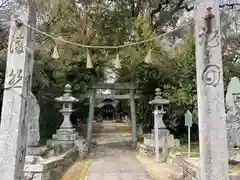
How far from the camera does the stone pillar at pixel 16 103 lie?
3.46m

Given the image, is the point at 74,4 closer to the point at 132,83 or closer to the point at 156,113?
the point at 132,83

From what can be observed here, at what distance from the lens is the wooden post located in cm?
329

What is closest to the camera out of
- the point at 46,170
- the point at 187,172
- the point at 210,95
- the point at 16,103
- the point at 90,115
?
the point at 210,95

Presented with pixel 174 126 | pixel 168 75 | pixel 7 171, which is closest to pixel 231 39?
pixel 168 75

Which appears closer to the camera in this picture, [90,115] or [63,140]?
[63,140]

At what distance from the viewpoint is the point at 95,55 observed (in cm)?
1120

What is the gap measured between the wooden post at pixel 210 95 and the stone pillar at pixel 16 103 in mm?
2247

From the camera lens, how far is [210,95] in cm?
337

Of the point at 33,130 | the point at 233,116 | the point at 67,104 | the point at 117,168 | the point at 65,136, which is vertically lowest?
the point at 117,168

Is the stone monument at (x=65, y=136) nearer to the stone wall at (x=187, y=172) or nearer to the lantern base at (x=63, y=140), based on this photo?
the lantern base at (x=63, y=140)

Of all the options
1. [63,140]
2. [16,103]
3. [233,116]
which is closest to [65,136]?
[63,140]

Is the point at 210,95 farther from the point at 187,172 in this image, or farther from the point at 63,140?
the point at 63,140

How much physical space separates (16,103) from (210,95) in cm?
244

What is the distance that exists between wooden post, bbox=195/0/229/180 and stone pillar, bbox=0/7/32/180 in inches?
88.5
